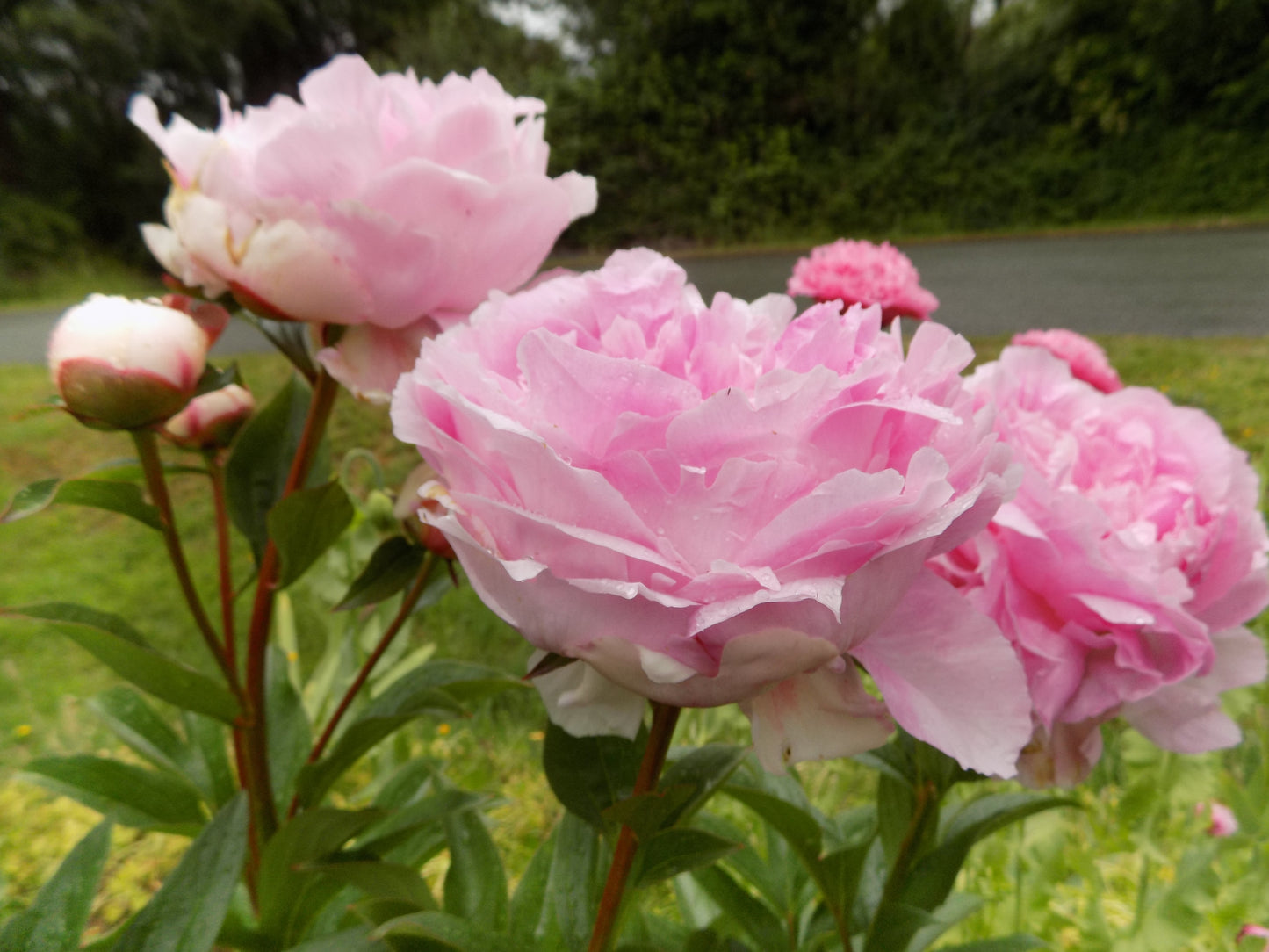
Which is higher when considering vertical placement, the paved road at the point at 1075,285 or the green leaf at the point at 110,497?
the green leaf at the point at 110,497

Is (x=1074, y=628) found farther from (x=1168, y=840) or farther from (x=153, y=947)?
(x=1168, y=840)

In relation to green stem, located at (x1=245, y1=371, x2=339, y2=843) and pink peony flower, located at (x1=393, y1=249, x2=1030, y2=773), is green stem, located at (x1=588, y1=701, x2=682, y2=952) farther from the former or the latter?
green stem, located at (x1=245, y1=371, x2=339, y2=843)

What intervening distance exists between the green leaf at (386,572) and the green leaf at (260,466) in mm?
96

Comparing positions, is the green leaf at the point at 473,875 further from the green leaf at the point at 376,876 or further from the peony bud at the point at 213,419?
the peony bud at the point at 213,419

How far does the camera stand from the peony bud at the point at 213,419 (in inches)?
17.8

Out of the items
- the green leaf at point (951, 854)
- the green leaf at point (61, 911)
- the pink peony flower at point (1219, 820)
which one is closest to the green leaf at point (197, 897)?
the green leaf at point (61, 911)

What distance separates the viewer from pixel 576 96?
6422 mm

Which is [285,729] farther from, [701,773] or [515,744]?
[515,744]

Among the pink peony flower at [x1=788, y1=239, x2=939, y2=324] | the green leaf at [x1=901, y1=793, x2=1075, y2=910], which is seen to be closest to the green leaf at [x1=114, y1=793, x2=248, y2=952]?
the green leaf at [x1=901, y1=793, x2=1075, y2=910]

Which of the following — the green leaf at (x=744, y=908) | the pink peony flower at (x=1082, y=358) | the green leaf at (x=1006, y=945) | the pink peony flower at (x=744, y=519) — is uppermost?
the pink peony flower at (x=744, y=519)

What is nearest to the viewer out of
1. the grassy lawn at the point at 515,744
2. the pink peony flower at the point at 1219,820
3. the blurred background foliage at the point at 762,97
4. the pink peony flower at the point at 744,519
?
the pink peony flower at the point at 744,519

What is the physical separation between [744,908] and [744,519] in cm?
43

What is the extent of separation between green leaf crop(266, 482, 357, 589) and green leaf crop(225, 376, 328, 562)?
0.07m

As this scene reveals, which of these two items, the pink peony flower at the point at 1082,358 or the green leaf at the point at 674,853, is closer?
the green leaf at the point at 674,853
